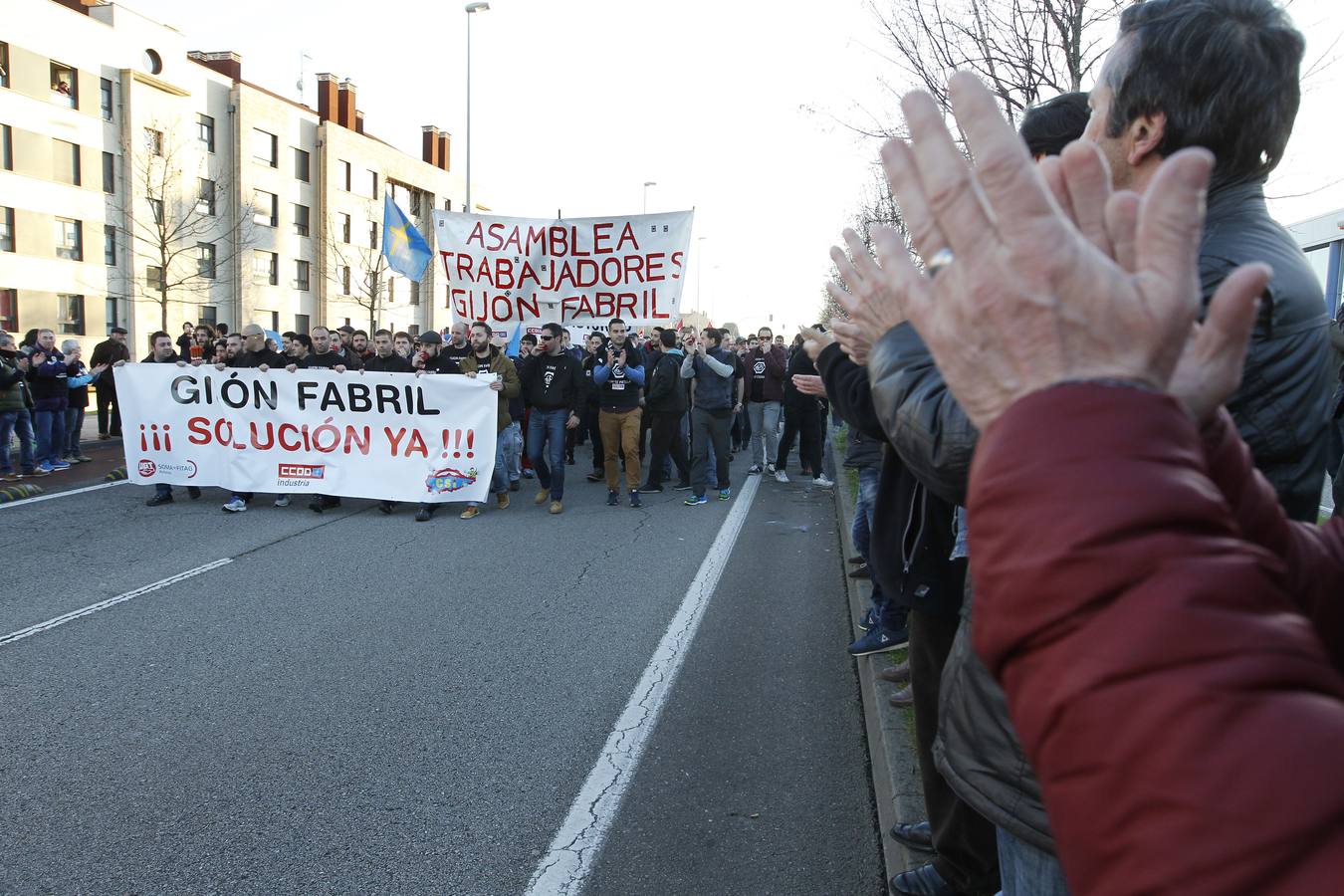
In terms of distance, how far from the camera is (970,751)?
1.58 meters

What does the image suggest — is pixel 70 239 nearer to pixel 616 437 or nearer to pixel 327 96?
pixel 327 96

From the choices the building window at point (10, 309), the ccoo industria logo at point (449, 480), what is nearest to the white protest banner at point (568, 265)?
the ccoo industria logo at point (449, 480)

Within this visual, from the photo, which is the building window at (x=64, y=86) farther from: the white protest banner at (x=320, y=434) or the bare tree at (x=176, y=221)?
the white protest banner at (x=320, y=434)

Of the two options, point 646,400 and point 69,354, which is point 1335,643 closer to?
point 646,400

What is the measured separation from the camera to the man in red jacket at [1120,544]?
52 centimetres

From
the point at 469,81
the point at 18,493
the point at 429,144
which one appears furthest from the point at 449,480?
the point at 429,144

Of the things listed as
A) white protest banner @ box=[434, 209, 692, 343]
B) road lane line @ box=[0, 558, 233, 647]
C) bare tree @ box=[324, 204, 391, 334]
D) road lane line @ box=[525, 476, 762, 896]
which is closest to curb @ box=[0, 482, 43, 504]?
road lane line @ box=[0, 558, 233, 647]

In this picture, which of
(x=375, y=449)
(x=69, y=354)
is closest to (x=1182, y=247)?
(x=375, y=449)

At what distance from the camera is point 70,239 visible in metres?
33.6

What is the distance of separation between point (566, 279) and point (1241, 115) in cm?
1037

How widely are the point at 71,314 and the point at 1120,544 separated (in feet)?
132

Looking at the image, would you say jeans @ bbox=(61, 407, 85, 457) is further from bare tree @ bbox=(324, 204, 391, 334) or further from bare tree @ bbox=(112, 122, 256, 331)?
bare tree @ bbox=(324, 204, 391, 334)

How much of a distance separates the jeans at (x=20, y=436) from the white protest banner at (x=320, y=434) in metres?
2.79

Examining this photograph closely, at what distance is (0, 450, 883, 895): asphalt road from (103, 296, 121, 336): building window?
31.5 m
